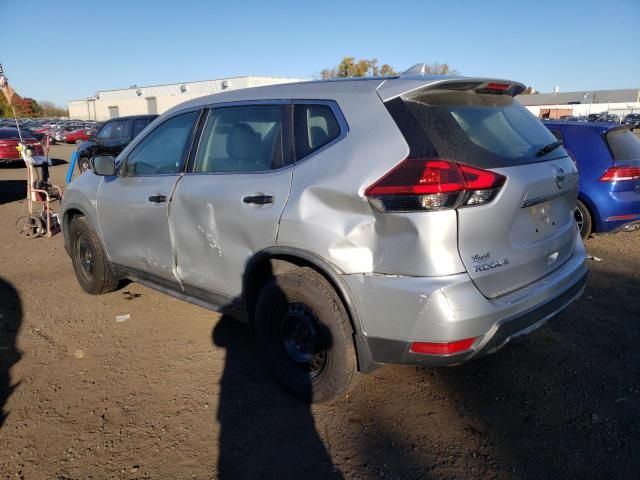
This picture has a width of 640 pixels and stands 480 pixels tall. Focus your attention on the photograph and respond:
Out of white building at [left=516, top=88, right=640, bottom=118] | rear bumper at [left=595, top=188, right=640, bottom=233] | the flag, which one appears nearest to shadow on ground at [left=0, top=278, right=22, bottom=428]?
the flag

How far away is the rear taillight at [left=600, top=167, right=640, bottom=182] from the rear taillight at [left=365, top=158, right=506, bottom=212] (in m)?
4.14

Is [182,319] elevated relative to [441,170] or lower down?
lower down

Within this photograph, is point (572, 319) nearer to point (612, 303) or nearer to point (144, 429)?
point (612, 303)

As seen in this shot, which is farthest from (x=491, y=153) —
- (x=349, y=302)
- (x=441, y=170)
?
(x=349, y=302)

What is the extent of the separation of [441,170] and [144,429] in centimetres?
217

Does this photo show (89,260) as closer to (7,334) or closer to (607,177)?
(7,334)

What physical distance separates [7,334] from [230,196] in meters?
2.51

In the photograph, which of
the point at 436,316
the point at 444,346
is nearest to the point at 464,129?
the point at 436,316

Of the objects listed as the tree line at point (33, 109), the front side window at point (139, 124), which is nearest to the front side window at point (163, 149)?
the front side window at point (139, 124)

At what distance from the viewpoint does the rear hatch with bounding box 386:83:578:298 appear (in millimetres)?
2217

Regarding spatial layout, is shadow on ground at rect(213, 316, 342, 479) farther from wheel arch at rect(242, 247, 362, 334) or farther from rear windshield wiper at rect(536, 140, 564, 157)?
rear windshield wiper at rect(536, 140, 564, 157)

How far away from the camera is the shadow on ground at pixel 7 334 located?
10.1 feet

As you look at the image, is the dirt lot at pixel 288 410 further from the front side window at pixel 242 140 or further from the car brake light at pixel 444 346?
the front side window at pixel 242 140

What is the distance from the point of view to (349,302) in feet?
7.89
